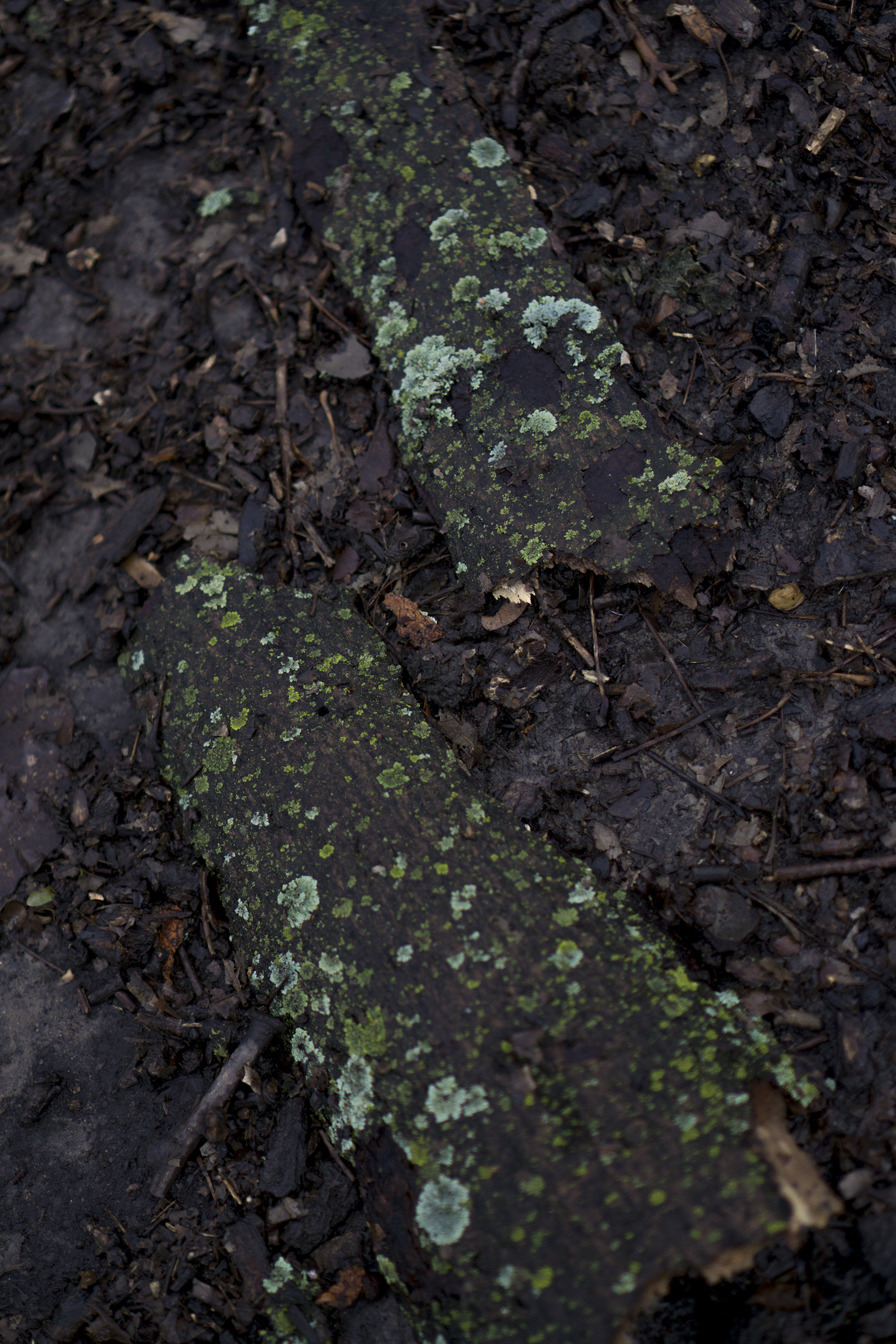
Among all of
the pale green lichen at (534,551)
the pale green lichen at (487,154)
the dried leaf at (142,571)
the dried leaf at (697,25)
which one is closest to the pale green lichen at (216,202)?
the pale green lichen at (487,154)

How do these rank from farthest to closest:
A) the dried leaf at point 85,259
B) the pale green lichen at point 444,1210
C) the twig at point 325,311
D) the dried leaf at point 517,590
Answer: the dried leaf at point 85,259 → the twig at point 325,311 → the dried leaf at point 517,590 → the pale green lichen at point 444,1210

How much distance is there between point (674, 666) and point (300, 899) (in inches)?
69.5

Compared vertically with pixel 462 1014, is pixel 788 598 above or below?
below

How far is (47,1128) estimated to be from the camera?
10.7 feet

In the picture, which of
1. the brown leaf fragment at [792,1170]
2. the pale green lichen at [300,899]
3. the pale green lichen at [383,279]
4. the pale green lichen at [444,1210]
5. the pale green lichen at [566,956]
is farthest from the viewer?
the pale green lichen at [383,279]

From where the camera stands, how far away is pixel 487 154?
3.81m

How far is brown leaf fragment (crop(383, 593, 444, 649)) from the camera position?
3414mm

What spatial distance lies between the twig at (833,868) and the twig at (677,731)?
0.63 metres

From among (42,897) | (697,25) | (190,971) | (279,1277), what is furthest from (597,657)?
(697,25)

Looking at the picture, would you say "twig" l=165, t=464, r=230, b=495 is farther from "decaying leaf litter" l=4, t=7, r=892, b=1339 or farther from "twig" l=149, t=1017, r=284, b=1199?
"twig" l=149, t=1017, r=284, b=1199

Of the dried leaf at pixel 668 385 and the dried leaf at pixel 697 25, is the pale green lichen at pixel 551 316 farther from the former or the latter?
the dried leaf at pixel 697 25

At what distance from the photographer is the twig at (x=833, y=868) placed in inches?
→ 111

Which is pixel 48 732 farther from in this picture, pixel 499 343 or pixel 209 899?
pixel 499 343

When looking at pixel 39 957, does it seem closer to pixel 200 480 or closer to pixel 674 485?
pixel 200 480
